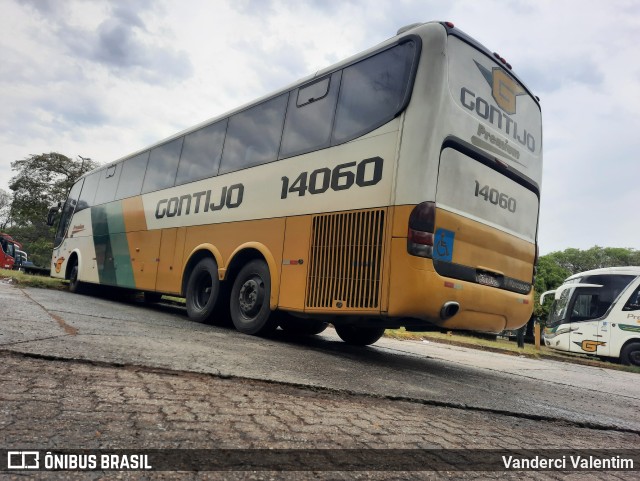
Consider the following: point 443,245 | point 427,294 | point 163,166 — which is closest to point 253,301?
point 427,294

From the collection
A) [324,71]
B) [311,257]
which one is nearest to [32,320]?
[311,257]

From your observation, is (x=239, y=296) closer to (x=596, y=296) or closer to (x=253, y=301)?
(x=253, y=301)

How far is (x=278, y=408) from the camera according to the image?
256cm

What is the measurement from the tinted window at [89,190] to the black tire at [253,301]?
310 inches

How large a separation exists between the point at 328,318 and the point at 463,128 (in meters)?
2.64

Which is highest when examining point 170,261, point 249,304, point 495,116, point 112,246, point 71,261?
point 495,116

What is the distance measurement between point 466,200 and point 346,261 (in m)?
1.49

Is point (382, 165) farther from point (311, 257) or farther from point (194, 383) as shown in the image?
point (194, 383)

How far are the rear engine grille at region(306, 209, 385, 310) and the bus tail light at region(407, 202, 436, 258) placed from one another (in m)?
0.34

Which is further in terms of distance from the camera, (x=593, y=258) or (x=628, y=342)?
(x=593, y=258)

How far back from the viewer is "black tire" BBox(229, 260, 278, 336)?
6124 millimetres

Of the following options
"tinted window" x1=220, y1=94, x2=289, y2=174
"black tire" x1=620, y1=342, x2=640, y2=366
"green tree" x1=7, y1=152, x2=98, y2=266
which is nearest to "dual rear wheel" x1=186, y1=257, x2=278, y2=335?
"tinted window" x1=220, y1=94, x2=289, y2=174

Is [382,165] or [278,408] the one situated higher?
[382,165]

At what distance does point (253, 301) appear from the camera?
21.0 ft
